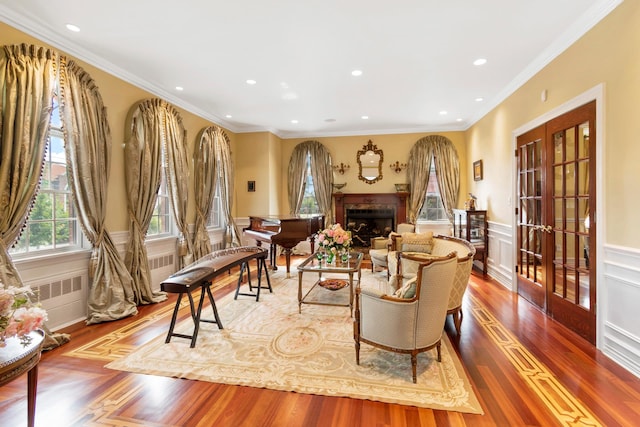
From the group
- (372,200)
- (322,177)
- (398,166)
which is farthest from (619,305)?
(322,177)

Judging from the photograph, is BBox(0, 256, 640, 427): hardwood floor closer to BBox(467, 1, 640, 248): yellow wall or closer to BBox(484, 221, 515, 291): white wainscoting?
BBox(467, 1, 640, 248): yellow wall

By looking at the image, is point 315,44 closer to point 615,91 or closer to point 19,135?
point 615,91

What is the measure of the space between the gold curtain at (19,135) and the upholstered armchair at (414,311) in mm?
3144

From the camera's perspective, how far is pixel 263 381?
2.38 m

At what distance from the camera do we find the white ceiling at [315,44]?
2.82 metres

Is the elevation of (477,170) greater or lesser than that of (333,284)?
greater

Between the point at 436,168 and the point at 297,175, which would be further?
the point at 297,175

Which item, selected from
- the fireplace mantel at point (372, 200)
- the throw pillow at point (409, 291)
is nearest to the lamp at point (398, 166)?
the fireplace mantel at point (372, 200)

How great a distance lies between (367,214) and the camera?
7582mm

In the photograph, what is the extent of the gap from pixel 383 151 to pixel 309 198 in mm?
2156

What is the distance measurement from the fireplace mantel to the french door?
9.75ft

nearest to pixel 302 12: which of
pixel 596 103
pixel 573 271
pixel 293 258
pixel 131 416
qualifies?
pixel 596 103

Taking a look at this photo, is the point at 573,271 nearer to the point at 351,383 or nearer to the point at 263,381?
the point at 351,383

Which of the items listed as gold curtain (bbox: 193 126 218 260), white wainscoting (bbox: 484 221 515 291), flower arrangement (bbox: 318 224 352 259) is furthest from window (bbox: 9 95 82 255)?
white wainscoting (bbox: 484 221 515 291)
